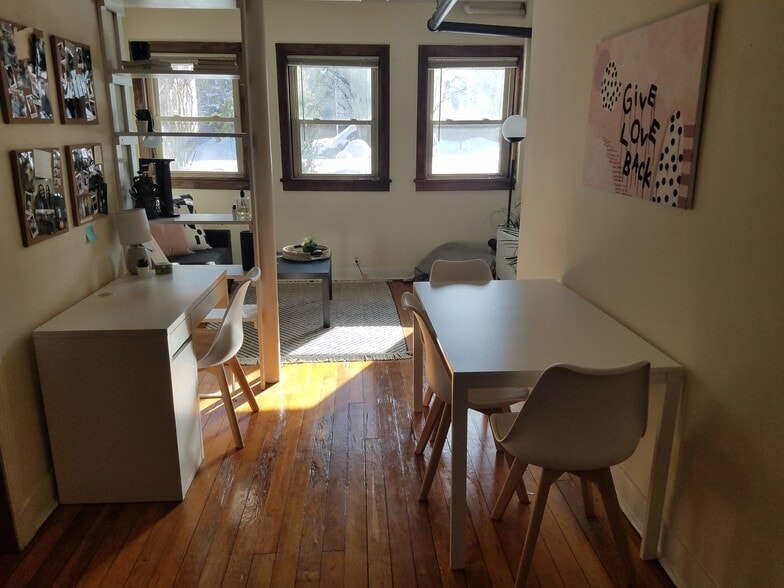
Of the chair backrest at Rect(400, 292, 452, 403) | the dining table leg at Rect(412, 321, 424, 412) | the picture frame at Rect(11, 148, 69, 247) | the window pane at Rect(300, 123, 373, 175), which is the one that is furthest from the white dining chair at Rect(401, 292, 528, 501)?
the window pane at Rect(300, 123, 373, 175)

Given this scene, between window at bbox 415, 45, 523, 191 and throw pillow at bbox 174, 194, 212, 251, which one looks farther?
window at bbox 415, 45, 523, 191

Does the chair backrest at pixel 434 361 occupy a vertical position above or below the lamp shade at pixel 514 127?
below

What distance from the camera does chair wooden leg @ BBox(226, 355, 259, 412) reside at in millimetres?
2941

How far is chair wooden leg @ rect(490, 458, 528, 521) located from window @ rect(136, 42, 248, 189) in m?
3.99

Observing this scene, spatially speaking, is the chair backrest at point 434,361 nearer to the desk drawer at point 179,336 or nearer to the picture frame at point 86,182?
the desk drawer at point 179,336

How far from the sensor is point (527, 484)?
2541 millimetres

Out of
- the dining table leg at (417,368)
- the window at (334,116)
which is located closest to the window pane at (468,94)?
the window at (334,116)

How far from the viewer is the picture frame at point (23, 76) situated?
2033 mm

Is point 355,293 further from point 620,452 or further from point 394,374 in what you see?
point 620,452

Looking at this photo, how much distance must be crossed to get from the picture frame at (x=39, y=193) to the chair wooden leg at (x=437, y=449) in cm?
172

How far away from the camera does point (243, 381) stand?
9.78 ft

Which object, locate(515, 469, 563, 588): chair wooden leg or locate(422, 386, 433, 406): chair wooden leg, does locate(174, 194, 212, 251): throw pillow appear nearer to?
locate(422, 386, 433, 406): chair wooden leg

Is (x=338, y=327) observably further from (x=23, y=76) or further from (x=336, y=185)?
(x=23, y=76)

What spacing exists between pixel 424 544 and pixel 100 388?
1.36m
